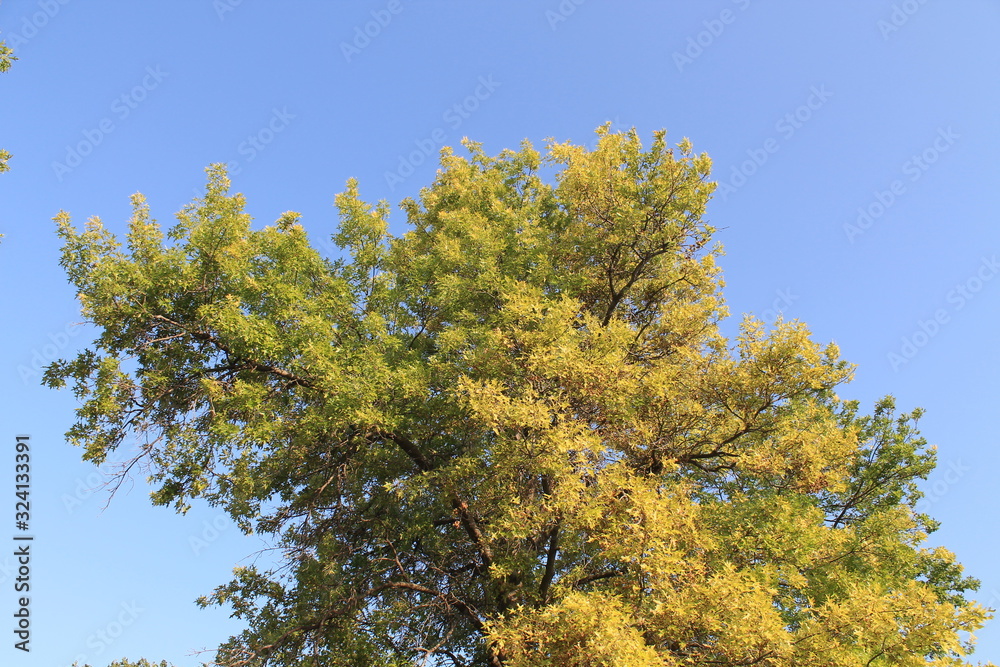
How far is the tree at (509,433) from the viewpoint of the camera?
8016 millimetres

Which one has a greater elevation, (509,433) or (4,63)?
(4,63)

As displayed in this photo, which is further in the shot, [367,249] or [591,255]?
[591,255]

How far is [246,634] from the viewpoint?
34.0ft

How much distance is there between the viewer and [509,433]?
365 inches

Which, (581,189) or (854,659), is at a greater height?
(581,189)

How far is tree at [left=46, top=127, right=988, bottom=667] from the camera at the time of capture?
8016 mm

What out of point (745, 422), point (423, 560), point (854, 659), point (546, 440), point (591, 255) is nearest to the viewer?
point (854, 659)

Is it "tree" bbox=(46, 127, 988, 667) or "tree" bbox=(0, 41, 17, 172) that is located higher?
"tree" bbox=(0, 41, 17, 172)

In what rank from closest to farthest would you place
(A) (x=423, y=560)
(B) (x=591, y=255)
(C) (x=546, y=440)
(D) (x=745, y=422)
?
1. (C) (x=546, y=440)
2. (D) (x=745, y=422)
3. (A) (x=423, y=560)
4. (B) (x=591, y=255)

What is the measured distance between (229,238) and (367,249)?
8.07 ft

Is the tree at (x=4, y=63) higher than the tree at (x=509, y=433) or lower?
higher

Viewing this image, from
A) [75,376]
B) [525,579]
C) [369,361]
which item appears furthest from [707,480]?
[75,376]

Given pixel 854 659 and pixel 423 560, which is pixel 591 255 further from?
pixel 854 659

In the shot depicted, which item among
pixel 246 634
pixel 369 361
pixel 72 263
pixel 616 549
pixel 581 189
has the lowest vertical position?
pixel 616 549
